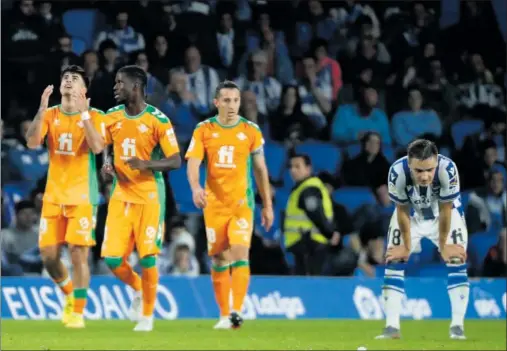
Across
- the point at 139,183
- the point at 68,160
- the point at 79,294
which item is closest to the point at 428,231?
the point at 139,183

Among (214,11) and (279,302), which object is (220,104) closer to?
(279,302)

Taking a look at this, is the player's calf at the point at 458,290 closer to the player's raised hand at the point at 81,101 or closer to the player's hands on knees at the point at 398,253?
the player's hands on knees at the point at 398,253

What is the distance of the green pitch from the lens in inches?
492

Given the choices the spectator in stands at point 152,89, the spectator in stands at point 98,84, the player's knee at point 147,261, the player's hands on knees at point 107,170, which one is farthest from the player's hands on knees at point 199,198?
the spectator in stands at point 152,89

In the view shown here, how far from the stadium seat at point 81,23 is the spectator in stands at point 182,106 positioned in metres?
1.52

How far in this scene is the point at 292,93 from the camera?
20156 millimetres

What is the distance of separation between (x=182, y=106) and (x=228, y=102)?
583 centimetres

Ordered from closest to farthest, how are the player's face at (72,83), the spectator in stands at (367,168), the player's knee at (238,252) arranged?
the player's face at (72,83)
the player's knee at (238,252)
the spectator in stands at (367,168)

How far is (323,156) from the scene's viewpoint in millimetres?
20062

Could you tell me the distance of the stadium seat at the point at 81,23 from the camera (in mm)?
20391

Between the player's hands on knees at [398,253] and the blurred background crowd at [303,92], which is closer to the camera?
the player's hands on knees at [398,253]

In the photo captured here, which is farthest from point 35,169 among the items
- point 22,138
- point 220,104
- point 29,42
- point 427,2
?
point 427,2

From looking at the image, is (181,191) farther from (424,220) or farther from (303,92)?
(424,220)

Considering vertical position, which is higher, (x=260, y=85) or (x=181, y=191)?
(x=260, y=85)
